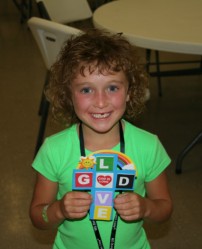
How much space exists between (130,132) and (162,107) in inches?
80.4

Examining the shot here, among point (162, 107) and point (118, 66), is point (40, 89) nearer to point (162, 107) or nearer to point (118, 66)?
point (162, 107)

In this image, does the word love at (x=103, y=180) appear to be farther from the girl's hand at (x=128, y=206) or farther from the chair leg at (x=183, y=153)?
the chair leg at (x=183, y=153)

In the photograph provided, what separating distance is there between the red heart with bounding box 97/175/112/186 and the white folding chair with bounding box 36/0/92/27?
6.00 feet

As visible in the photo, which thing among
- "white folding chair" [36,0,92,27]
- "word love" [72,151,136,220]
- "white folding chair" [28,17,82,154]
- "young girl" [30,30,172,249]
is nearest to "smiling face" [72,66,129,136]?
"young girl" [30,30,172,249]

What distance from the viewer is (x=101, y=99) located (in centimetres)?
103

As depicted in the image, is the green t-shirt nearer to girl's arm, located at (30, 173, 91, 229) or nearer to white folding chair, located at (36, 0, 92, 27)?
girl's arm, located at (30, 173, 91, 229)

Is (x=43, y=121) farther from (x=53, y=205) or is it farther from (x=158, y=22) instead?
(x=53, y=205)

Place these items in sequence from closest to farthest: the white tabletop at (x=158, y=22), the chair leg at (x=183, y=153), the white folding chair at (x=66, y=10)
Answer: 1. the white tabletop at (x=158, y=22)
2. the chair leg at (x=183, y=153)
3. the white folding chair at (x=66, y=10)

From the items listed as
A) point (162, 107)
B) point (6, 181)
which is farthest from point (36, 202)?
point (162, 107)

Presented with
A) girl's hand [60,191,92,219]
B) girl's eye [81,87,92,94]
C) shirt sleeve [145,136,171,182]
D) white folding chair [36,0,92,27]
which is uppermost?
girl's eye [81,87,92,94]

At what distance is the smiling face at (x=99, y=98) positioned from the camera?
1.05 meters

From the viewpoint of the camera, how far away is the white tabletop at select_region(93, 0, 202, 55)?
189cm

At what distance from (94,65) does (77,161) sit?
0.25m

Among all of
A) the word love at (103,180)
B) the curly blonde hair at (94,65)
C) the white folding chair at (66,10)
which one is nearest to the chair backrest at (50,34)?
the white folding chair at (66,10)
